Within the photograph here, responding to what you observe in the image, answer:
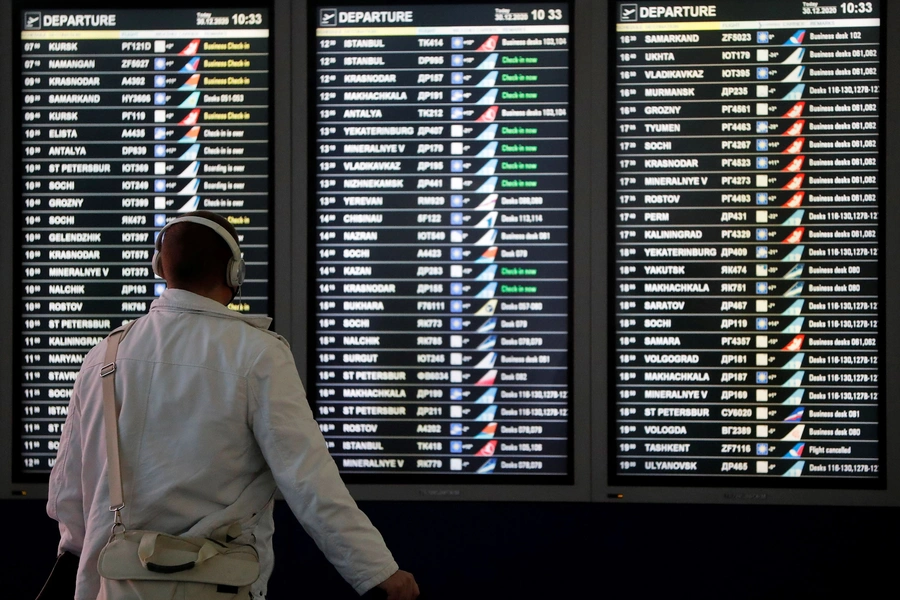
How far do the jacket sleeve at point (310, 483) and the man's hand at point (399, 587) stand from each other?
0.02m

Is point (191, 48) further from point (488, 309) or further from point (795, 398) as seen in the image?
point (795, 398)

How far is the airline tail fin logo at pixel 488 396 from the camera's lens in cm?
297

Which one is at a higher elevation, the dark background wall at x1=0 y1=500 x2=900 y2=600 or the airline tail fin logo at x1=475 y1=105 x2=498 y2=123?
the airline tail fin logo at x1=475 y1=105 x2=498 y2=123

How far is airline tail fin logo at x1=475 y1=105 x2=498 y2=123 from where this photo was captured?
3008 millimetres

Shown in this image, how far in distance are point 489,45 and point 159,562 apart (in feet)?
7.43

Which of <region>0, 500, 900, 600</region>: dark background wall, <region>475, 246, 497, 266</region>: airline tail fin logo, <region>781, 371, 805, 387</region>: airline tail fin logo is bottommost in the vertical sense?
<region>0, 500, 900, 600</region>: dark background wall

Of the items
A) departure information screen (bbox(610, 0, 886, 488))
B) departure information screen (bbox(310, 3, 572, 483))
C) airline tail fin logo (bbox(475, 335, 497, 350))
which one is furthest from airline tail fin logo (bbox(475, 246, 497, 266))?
departure information screen (bbox(610, 0, 886, 488))

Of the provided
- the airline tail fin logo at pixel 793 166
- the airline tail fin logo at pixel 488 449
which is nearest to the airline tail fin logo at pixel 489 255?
the airline tail fin logo at pixel 488 449

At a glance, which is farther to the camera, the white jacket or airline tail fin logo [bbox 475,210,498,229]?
airline tail fin logo [bbox 475,210,498,229]

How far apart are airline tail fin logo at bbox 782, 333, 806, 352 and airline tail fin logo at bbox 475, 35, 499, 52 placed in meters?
1.65

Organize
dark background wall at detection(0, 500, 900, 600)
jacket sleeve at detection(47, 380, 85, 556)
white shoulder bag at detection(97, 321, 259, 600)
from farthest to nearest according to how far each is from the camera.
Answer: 1. dark background wall at detection(0, 500, 900, 600)
2. jacket sleeve at detection(47, 380, 85, 556)
3. white shoulder bag at detection(97, 321, 259, 600)

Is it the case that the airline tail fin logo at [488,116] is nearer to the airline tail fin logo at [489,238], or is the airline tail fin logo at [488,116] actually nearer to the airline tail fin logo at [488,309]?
the airline tail fin logo at [489,238]

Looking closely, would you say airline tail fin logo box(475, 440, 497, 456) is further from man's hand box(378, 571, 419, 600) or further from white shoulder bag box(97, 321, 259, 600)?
white shoulder bag box(97, 321, 259, 600)

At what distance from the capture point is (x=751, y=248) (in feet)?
9.65
